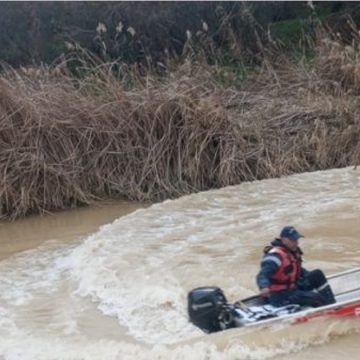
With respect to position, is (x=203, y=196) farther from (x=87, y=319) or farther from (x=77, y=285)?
(x=87, y=319)

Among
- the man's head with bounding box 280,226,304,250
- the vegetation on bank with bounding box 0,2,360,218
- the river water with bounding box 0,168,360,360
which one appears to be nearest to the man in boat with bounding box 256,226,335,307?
the man's head with bounding box 280,226,304,250

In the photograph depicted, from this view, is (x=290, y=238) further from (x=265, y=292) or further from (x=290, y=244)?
(x=265, y=292)

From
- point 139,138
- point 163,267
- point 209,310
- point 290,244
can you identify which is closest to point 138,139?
point 139,138

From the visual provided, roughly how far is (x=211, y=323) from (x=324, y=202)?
5.40 meters

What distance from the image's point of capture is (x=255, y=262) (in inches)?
371

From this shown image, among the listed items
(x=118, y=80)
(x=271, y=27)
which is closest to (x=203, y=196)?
(x=118, y=80)

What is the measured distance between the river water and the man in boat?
0.32 meters

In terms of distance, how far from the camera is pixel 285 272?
7305mm

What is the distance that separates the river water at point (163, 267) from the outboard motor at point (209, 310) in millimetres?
95

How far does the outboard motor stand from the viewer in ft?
23.0

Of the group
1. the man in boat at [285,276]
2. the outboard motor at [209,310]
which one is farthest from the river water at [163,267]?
the man in boat at [285,276]

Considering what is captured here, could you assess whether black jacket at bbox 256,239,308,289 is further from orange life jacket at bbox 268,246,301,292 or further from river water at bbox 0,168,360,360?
river water at bbox 0,168,360,360

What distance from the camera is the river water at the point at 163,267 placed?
7086 millimetres

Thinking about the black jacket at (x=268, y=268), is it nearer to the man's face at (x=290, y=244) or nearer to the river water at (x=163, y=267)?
the man's face at (x=290, y=244)
